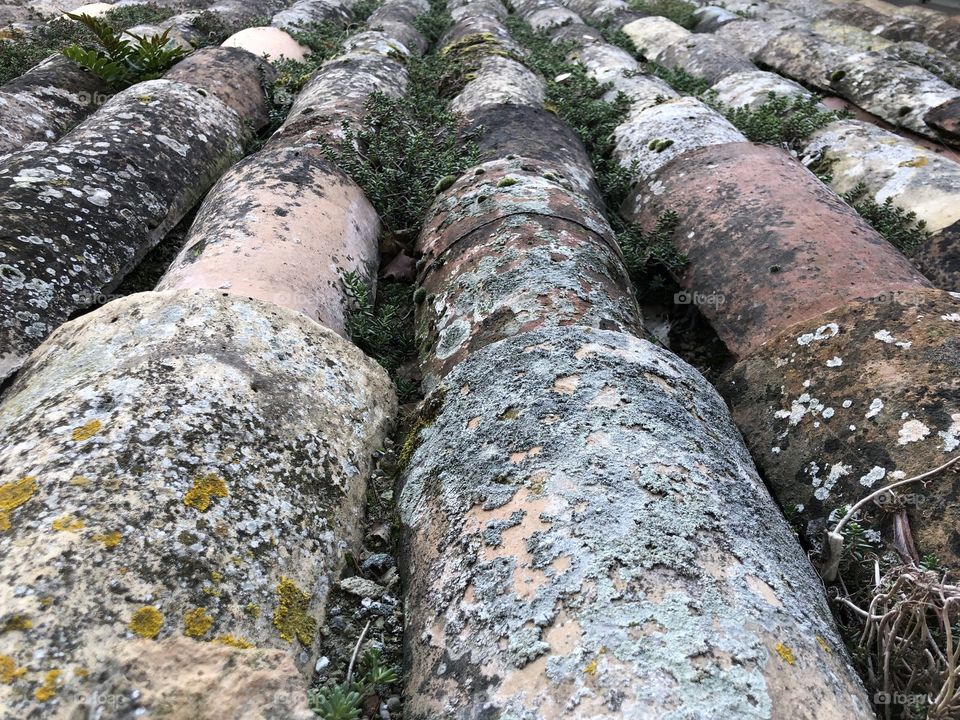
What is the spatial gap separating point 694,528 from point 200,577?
1.05 meters

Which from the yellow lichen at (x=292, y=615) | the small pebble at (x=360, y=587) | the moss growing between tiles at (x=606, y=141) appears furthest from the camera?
the moss growing between tiles at (x=606, y=141)

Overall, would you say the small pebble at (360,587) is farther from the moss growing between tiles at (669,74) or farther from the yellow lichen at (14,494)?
the moss growing between tiles at (669,74)

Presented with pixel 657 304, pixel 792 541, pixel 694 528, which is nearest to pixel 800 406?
pixel 792 541

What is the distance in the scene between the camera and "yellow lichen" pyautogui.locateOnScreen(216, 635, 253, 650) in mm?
1138

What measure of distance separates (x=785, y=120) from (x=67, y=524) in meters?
4.81

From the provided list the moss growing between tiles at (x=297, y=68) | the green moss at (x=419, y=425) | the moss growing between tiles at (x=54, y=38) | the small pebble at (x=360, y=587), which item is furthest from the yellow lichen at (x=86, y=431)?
the moss growing between tiles at (x=54, y=38)

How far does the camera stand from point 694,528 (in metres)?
1.27

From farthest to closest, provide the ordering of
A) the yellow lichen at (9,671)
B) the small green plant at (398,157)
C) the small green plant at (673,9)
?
1. the small green plant at (673,9)
2. the small green plant at (398,157)
3. the yellow lichen at (9,671)

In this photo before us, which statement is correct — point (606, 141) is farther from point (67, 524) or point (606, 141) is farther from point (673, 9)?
point (673, 9)

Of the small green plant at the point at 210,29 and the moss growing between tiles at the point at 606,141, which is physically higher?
the small green plant at the point at 210,29

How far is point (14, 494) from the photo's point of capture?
1.22 metres

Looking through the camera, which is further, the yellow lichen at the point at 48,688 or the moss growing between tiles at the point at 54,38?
the moss growing between tiles at the point at 54,38

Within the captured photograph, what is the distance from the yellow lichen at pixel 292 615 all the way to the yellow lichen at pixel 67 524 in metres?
0.42

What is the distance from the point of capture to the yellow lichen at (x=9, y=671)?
0.93 metres
